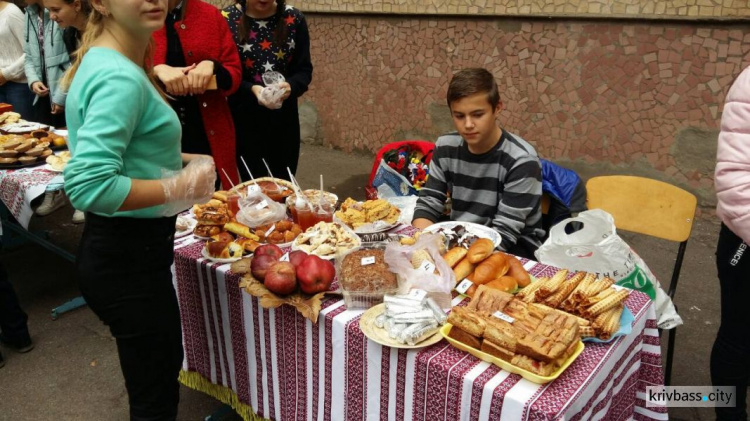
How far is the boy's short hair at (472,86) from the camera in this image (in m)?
2.47

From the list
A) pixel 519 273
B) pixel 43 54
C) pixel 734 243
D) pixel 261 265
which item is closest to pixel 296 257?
pixel 261 265

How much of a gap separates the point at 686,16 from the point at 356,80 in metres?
3.51

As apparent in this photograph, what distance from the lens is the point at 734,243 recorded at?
2055mm

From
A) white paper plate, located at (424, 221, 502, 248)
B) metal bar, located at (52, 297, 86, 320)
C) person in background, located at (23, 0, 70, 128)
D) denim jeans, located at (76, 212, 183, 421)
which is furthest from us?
person in background, located at (23, 0, 70, 128)

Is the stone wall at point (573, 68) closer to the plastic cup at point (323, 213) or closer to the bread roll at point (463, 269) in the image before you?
the plastic cup at point (323, 213)

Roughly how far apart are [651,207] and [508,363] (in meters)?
1.66

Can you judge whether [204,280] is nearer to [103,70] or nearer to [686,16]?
[103,70]

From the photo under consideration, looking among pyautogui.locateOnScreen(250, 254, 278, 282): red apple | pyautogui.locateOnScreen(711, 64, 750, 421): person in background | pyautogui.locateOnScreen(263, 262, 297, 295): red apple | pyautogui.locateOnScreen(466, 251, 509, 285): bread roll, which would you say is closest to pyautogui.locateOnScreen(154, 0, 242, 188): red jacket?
pyautogui.locateOnScreen(250, 254, 278, 282): red apple

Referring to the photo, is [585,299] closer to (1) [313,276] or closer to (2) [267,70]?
(1) [313,276]

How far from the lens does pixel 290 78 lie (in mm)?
3477

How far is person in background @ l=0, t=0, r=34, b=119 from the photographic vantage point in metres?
4.99

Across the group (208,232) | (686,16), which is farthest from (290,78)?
(686,16)

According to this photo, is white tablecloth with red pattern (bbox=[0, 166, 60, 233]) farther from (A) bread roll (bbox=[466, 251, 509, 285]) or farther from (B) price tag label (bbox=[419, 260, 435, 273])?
(A) bread roll (bbox=[466, 251, 509, 285])

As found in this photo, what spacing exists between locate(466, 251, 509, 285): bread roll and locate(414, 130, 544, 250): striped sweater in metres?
0.52
